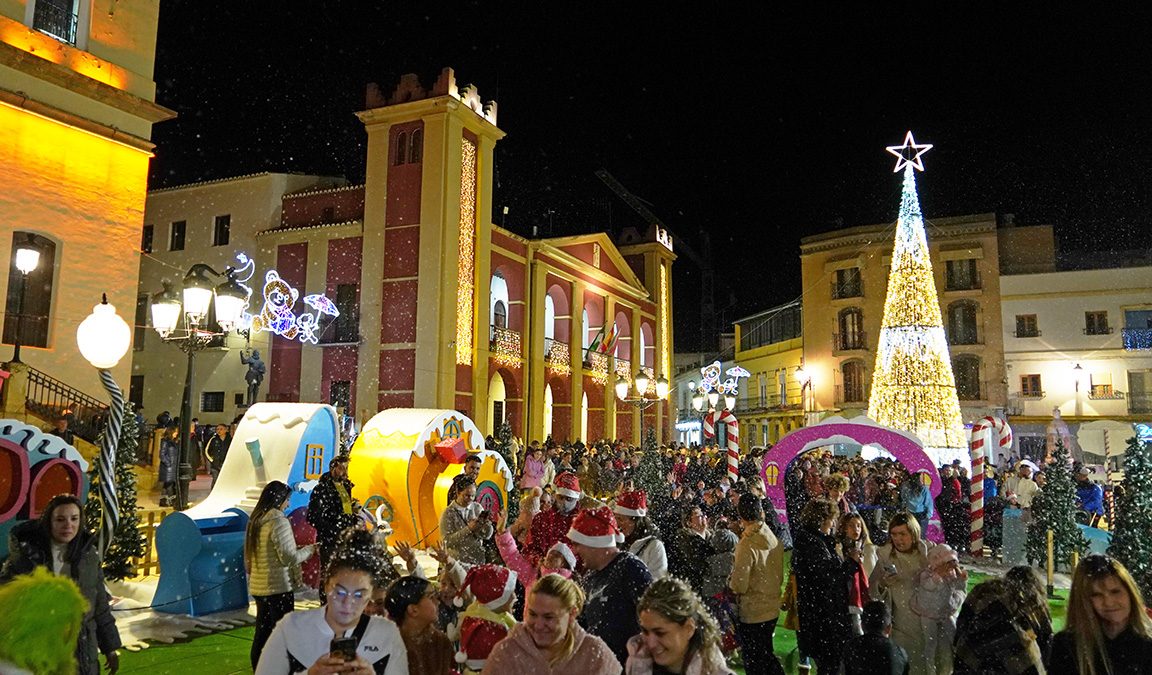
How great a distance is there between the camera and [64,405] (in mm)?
14047

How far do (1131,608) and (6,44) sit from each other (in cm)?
Answer: 1739

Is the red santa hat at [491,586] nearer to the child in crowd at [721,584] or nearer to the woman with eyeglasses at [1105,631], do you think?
the woman with eyeglasses at [1105,631]

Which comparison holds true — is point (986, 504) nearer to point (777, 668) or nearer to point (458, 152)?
point (777, 668)

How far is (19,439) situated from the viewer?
766 centimetres

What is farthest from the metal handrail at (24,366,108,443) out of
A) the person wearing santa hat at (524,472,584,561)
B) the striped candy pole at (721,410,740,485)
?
the striped candy pole at (721,410,740,485)

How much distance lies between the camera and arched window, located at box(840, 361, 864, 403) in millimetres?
38656

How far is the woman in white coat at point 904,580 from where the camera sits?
532 centimetres

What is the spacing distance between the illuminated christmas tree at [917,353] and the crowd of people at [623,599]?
15605 millimetres

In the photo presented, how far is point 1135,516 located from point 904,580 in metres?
6.15

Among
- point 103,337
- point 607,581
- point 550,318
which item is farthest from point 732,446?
point 550,318

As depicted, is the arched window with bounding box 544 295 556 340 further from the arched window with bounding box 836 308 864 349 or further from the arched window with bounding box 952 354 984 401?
the arched window with bounding box 952 354 984 401

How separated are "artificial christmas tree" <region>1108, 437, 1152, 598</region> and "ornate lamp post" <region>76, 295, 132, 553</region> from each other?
11.2 metres

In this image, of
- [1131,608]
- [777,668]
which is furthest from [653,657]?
[777,668]

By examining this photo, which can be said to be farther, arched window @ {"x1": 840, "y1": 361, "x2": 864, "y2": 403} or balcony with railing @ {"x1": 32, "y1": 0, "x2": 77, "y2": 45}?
arched window @ {"x1": 840, "y1": 361, "x2": 864, "y2": 403}
